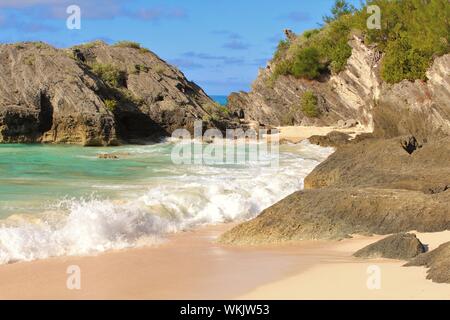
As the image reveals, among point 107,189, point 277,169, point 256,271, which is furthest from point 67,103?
point 256,271

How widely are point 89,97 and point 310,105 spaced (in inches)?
692

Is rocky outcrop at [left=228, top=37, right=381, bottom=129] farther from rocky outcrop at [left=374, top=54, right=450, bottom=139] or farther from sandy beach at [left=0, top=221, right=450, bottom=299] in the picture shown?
sandy beach at [left=0, top=221, right=450, bottom=299]

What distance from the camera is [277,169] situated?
20.4 meters

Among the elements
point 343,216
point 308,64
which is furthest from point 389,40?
point 343,216

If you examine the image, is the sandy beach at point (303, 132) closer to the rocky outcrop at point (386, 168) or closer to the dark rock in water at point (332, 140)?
the dark rock in water at point (332, 140)

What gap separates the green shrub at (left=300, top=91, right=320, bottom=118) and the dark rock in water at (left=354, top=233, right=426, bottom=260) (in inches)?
1423

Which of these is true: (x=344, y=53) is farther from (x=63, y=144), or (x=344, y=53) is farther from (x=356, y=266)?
(x=356, y=266)

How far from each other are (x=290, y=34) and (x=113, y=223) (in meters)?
45.7

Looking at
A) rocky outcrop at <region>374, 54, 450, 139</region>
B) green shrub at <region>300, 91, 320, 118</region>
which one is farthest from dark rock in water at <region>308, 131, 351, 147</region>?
green shrub at <region>300, 91, 320, 118</region>

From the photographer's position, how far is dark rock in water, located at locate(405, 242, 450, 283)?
6824 millimetres

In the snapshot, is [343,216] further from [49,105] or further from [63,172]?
[49,105]

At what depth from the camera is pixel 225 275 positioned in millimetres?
7691

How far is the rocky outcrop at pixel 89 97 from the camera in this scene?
99.0 ft

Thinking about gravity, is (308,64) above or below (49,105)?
above
